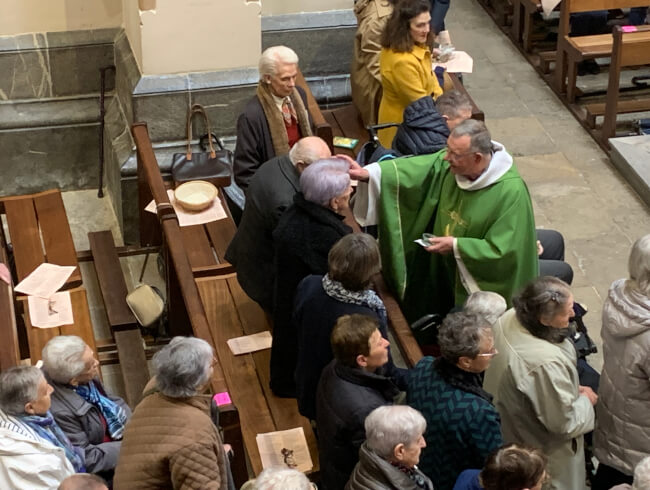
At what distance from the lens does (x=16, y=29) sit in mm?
7891

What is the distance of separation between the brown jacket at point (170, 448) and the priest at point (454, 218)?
1.83m

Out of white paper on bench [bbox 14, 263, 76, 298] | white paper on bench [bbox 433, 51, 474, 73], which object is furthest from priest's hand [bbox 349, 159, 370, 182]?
white paper on bench [bbox 433, 51, 474, 73]

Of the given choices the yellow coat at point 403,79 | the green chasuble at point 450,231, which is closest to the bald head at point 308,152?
the green chasuble at point 450,231

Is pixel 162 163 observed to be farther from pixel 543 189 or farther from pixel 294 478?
pixel 294 478

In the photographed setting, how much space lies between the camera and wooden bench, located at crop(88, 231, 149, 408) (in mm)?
6105

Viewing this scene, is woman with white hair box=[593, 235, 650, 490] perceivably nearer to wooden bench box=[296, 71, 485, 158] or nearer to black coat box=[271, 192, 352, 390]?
black coat box=[271, 192, 352, 390]

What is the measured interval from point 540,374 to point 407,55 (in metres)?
3.01

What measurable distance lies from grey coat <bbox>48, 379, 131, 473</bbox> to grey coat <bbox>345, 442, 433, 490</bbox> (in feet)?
4.45

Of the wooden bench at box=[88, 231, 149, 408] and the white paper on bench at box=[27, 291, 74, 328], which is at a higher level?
the white paper on bench at box=[27, 291, 74, 328]

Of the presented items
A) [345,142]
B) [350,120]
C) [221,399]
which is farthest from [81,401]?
[350,120]

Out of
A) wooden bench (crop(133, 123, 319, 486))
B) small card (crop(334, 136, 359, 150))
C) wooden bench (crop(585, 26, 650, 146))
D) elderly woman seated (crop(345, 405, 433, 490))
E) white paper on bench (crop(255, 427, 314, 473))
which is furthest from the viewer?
wooden bench (crop(585, 26, 650, 146))

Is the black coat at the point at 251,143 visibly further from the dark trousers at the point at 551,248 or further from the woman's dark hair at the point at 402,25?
the dark trousers at the point at 551,248

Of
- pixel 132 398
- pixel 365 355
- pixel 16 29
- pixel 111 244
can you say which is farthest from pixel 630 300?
pixel 16 29

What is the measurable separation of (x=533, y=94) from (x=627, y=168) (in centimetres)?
152
